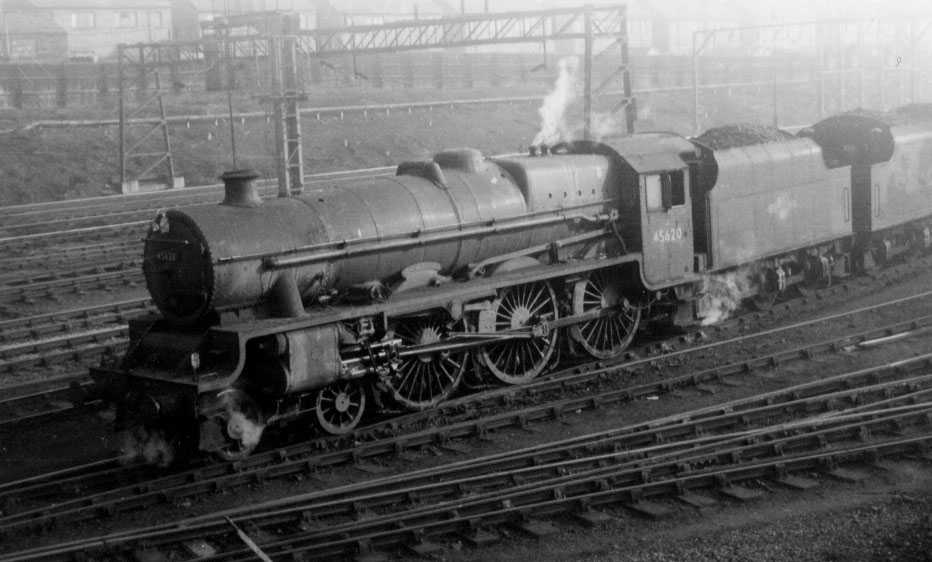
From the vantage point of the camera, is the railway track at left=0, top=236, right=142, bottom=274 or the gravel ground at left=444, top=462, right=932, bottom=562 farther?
the railway track at left=0, top=236, right=142, bottom=274

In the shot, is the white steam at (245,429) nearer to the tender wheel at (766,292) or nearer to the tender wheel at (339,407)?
the tender wheel at (339,407)

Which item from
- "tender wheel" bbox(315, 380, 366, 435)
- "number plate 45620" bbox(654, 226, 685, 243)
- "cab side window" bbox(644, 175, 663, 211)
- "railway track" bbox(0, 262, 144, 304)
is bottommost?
"tender wheel" bbox(315, 380, 366, 435)

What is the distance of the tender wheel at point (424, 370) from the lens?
1281 cm

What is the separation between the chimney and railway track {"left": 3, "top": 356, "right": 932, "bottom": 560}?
10.6ft

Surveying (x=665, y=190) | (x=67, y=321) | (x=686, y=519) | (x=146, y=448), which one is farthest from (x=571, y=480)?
(x=67, y=321)

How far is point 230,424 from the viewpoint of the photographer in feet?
36.2

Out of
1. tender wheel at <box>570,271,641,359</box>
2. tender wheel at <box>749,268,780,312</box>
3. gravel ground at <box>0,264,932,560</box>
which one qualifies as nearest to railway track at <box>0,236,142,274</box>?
gravel ground at <box>0,264,932,560</box>

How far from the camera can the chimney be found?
11891 millimetres

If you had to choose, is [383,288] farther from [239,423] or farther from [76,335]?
[76,335]

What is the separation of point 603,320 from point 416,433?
4.86 m

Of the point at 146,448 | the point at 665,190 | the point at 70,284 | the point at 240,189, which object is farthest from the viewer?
the point at 70,284

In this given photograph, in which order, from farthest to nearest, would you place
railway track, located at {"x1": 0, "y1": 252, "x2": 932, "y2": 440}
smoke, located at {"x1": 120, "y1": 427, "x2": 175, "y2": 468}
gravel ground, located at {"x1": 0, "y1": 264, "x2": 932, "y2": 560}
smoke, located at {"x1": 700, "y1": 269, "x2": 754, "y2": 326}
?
1. smoke, located at {"x1": 700, "y1": 269, "x2": 754, "y2": 326}
2. railway track, located at {"x1": 0, "y1": 252, "x2": 932, "y2": 440}
3. smoke, located at {"x1": 120, "y1": 427, "x2": 175, "y2": 468}
4. gravel ground, located at {"x1": 0, "y1": 264, "x2": 932, "y2": 560}

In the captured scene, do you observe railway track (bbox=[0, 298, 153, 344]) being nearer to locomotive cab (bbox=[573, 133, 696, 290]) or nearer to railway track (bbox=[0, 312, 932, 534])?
railway track (bbox=[0, 312, 932, 534])

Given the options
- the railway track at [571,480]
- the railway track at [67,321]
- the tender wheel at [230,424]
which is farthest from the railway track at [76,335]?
the railway track at [571,480]
